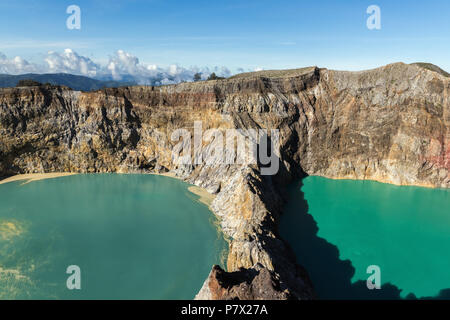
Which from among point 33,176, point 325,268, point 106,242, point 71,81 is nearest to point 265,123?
point 325,268

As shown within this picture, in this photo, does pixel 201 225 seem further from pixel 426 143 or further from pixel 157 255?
pixel 426 143

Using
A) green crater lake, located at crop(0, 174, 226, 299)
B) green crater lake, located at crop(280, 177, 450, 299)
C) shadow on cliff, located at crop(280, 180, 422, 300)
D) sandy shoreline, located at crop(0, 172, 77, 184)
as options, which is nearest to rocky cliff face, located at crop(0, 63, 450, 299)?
sandy shoreline, located at crop(0, 172, 77, 184)

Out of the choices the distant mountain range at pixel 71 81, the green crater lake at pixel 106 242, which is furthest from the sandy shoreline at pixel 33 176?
the distant mountain range at pixel 71 81

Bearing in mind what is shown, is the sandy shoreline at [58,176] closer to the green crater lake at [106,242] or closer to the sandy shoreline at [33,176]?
the sandy shoreline at [33,176]

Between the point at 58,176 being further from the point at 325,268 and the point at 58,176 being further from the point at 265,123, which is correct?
the point at 325,268

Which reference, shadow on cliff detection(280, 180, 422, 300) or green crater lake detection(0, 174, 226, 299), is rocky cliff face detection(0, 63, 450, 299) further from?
shadow on cliff detection(280, 180, 422, 300)

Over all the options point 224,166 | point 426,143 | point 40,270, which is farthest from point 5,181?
point 426,143
